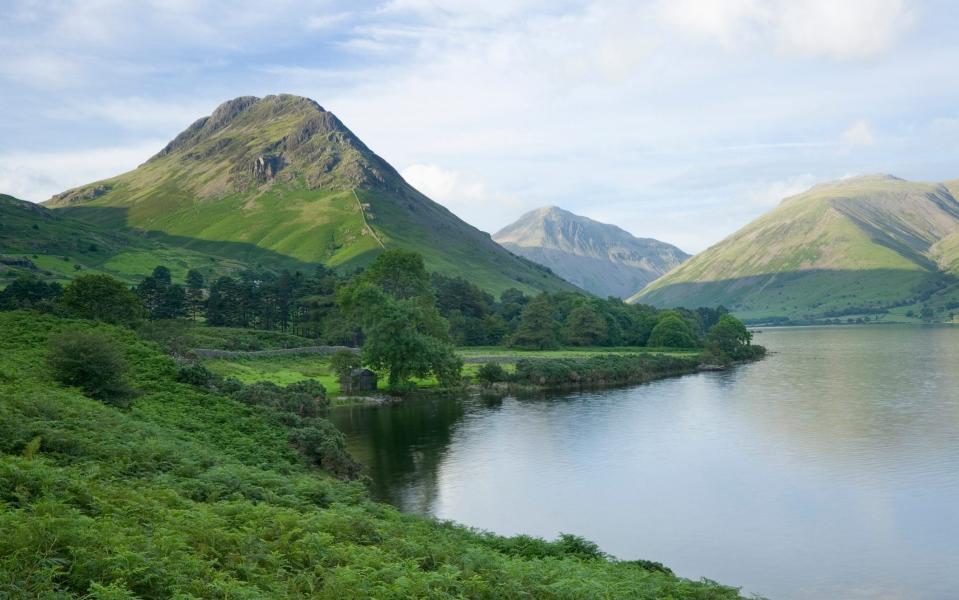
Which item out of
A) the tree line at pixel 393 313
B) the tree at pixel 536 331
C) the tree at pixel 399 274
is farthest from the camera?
the tree at pixel 536 331

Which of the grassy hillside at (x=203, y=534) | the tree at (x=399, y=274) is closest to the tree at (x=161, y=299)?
the tree at (x=399, y=274)

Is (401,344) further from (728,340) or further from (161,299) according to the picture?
(728,340)

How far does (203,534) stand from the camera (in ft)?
65.0

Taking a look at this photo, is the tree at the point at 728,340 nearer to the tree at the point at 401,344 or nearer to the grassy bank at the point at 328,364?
the grassy bank at the point at 328,364

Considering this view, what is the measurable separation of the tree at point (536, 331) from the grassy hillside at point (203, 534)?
11011 centimetres

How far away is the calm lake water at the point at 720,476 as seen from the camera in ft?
126

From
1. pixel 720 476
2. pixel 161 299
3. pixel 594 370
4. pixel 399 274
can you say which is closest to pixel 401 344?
pixel 594 370

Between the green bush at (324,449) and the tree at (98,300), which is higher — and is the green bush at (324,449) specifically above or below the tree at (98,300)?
below

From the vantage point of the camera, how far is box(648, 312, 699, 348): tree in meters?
161

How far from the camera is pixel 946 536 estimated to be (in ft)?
133

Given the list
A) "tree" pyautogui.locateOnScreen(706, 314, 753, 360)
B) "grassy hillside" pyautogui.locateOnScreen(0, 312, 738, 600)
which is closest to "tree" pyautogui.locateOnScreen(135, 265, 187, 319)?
"tree" pyautogui.locateOnScreen(706, 314, 753, 360)

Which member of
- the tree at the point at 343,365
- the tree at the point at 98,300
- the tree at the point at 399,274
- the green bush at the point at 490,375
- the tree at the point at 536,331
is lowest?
the green bush at the point at 490,375

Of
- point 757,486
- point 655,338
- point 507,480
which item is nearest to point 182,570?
point 507,480

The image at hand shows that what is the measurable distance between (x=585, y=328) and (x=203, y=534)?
144m
